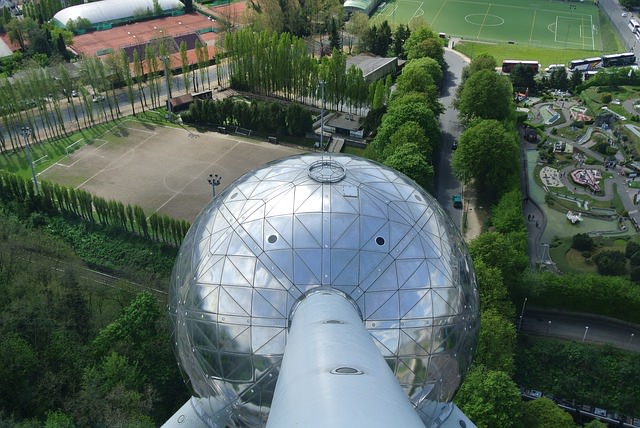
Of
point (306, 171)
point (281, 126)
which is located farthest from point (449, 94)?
point (306, 171)

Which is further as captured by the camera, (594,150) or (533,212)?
(594,150)

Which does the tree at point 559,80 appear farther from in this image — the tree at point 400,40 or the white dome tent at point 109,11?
the white dome tent at point 109,11

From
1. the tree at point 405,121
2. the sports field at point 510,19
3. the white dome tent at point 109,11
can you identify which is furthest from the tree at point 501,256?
the white dome tent at point 109,11

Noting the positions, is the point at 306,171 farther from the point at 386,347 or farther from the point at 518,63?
the point at 518,63

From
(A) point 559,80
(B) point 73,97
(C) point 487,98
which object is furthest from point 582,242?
(B) point 73,97

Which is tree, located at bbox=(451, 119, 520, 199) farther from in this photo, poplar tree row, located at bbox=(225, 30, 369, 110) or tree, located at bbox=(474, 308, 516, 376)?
tree, located at bbox=(474, 308, 516, 376)

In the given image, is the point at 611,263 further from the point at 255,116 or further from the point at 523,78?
the point at 255,116

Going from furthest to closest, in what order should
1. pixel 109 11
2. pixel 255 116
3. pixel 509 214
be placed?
pixel 109 11 < pixel 255 116 < pixel 509 214
